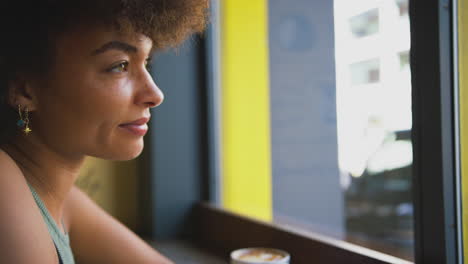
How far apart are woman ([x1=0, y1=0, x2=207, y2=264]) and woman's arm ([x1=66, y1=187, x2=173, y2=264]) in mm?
192

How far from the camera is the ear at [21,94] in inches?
29.4

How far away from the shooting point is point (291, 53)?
1.76m

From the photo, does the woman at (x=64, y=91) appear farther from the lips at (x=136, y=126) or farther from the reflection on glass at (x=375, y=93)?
the reflection on glass at (x=375, y=93)

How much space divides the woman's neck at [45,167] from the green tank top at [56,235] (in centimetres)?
3

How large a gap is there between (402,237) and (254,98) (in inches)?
46.2

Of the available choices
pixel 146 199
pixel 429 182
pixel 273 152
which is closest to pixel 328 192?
pixel 273 152

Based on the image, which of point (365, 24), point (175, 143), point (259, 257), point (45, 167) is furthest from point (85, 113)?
point (365, 24)

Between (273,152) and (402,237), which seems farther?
(402,237)

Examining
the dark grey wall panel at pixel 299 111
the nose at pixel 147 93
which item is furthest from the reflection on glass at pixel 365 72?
the nose at pixel 147 93

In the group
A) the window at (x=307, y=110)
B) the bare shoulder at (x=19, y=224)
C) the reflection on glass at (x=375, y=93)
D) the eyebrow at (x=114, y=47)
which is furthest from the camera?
the window at (x=307, y=110)

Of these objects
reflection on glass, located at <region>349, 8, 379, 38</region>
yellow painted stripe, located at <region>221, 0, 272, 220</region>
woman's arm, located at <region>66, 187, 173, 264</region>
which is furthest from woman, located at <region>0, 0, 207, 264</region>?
yellow painted stripe, located at <region>221, 0, 272, 220</region>

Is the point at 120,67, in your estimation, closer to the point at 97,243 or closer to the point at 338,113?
the point at 97,243

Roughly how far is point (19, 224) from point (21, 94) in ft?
0.74

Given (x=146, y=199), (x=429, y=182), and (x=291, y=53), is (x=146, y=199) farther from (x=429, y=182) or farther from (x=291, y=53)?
(x=429, y=182)
